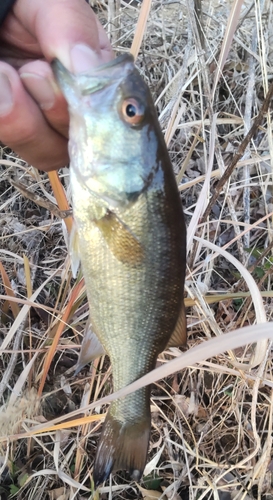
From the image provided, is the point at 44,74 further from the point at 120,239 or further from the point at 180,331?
the point at 180,331

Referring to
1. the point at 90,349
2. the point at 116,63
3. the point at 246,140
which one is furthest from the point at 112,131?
the point at 90,349

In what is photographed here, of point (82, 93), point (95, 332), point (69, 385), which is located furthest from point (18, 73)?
point (69, 385)

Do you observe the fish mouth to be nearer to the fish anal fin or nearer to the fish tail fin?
the fish anal fin

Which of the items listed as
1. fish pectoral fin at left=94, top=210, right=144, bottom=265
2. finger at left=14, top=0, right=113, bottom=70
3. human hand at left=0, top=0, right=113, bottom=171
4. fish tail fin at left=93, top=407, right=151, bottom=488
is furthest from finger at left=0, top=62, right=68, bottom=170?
fish tail fin at left=93, top=407, right=151, bottom=488

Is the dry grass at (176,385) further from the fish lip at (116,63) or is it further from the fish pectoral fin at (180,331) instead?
the fish lip at (116,63)

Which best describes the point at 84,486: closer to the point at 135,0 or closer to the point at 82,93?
the point at 82,93
